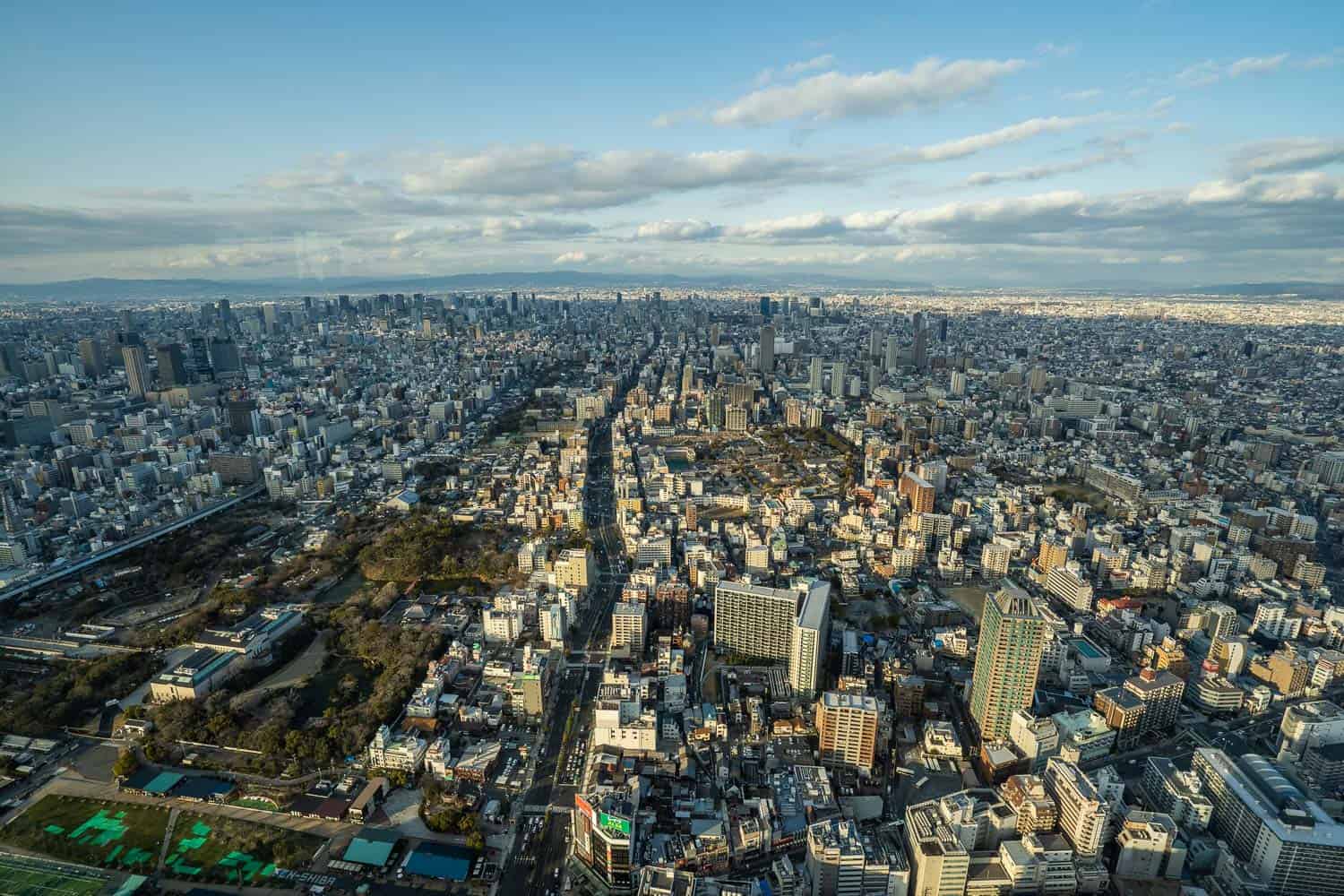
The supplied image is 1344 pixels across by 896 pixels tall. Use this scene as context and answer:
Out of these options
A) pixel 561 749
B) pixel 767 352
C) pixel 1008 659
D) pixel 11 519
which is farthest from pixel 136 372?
pixel 1008 659

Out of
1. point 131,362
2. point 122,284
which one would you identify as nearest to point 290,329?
point 131,362

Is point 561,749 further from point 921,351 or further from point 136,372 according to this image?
point 921,351

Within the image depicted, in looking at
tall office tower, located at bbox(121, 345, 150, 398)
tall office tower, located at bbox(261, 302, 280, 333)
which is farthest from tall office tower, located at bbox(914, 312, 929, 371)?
tall office tower, located at bbox(261, 302, 280, 333)

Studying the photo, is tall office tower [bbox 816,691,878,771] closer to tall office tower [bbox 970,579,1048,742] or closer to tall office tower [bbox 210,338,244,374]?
tall office tower [bbox 970,579,1048,742]

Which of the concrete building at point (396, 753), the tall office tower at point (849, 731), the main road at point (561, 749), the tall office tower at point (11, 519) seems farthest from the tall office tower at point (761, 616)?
the tall office tower at point (11, 519)

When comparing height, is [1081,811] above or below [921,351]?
below

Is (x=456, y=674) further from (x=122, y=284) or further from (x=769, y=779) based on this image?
(x=122, y=284)
